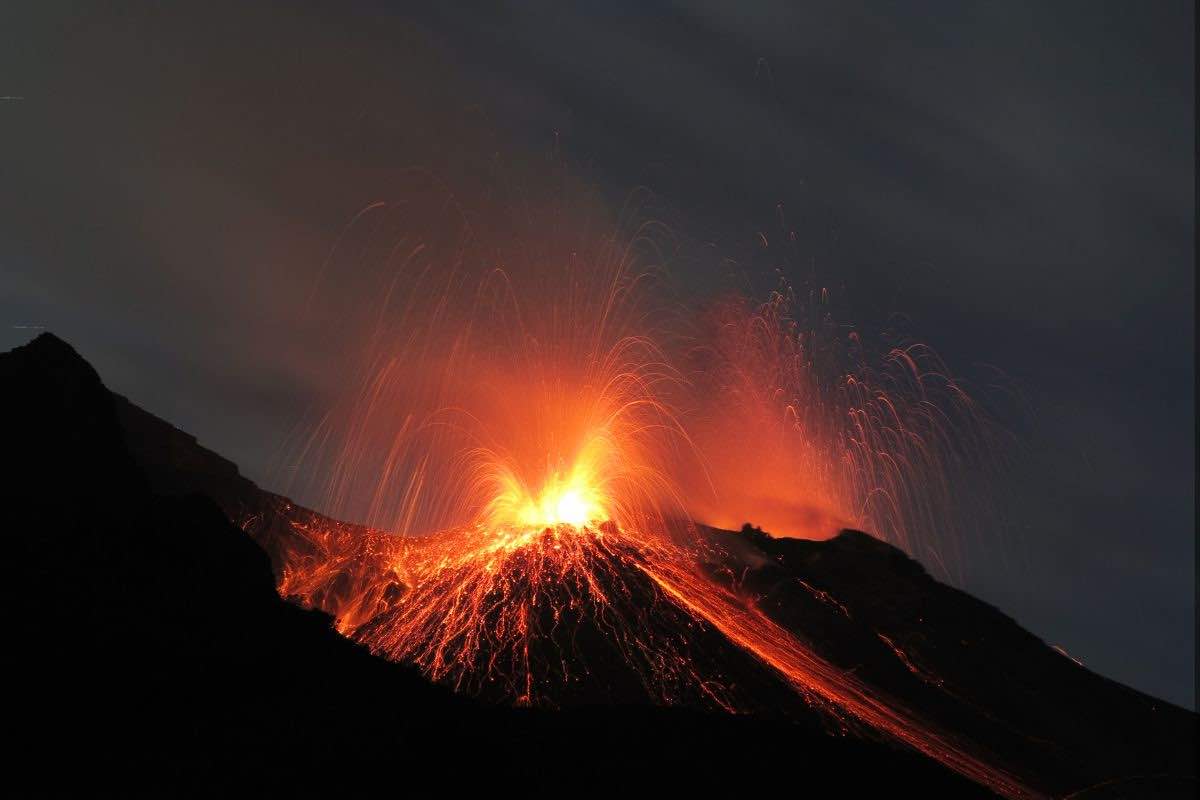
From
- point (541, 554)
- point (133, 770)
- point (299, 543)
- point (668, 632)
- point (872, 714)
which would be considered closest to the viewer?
point (133, 770)

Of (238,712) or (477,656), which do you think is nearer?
(238,712)

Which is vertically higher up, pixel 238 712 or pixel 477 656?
pixel 477 656

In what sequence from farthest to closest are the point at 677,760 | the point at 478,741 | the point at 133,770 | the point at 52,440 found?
the point at 52,440
the point at 677,760
the point at 478,741
the point at 133,770

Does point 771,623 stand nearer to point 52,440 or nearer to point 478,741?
point 478,741

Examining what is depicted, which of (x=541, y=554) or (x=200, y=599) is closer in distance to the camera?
(x=200, y=599)

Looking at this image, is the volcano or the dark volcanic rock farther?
the volcano

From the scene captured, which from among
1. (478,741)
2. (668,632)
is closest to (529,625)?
(668,632)

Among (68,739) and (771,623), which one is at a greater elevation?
(771,623)

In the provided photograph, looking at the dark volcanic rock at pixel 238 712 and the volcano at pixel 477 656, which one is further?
the volcano at pixel 477 656
